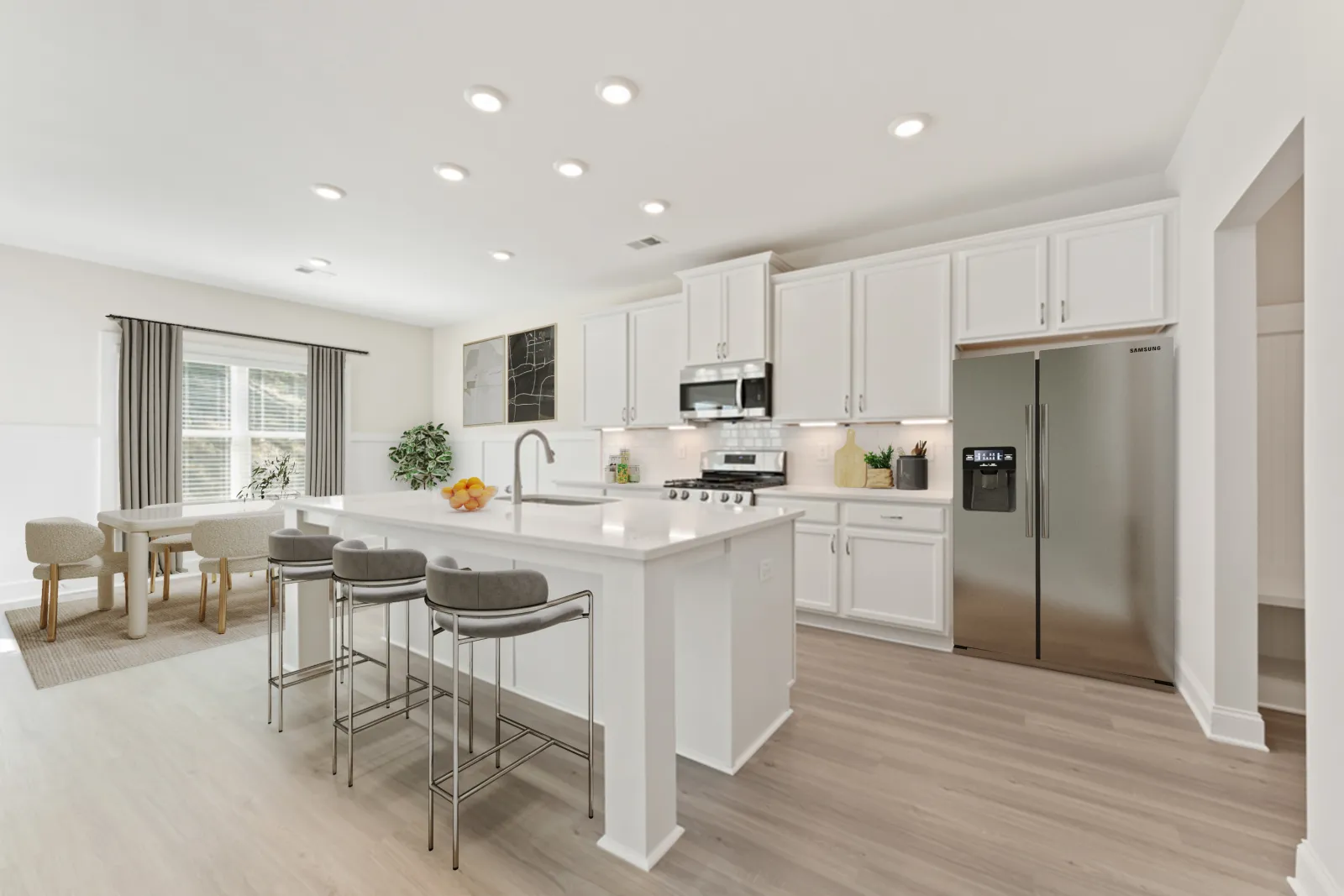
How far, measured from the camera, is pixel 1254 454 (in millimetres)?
2191

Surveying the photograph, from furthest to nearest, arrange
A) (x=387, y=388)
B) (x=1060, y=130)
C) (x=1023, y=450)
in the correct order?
(x=387, y=388)
(x=1023, y=450)
(x=1060, y=130)

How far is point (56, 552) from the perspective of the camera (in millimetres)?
3459

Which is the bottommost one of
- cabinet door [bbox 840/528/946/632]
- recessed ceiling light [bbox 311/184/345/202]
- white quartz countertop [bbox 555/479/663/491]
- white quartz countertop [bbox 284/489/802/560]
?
cabinet door [bbox 840/528/946/632]

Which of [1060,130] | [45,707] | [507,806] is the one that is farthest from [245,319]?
[1060,130]

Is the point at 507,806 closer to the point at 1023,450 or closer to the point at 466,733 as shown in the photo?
the point at 466,733

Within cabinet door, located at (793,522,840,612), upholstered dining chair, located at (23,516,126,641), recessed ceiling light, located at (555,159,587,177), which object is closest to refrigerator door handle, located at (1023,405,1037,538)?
cabinet door, located at (793,522,840,612)

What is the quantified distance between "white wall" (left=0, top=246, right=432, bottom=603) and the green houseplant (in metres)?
1.90

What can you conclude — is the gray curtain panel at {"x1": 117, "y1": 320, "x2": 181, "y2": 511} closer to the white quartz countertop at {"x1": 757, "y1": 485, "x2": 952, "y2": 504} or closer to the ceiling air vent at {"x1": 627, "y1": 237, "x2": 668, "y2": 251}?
the ceiling air vent at {"x1": 627, "y1": 237, "x2": 668, "y2": 251}

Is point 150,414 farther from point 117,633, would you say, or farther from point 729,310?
point 729,310

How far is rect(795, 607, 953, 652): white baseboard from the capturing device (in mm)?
3387

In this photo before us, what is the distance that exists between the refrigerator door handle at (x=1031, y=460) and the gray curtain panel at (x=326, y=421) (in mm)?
6221

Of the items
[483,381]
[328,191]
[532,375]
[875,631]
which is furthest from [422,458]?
[875,631]

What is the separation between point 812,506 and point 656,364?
6.11 feet

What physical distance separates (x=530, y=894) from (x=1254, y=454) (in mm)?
2912
